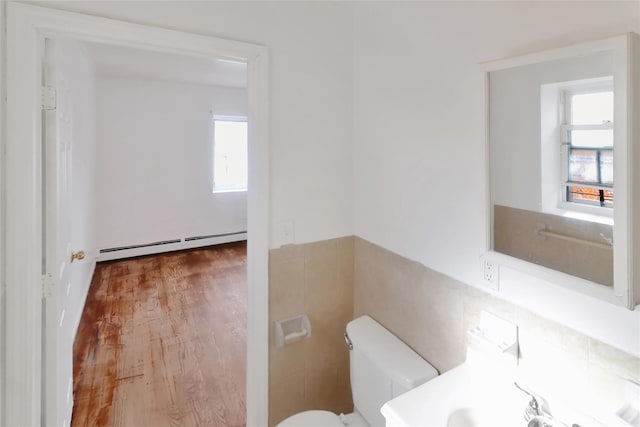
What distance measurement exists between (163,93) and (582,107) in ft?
16.6

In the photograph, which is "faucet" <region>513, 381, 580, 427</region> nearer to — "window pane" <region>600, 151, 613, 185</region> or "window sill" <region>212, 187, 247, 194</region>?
"window pane" <region>600, 151, 613, 185</region>

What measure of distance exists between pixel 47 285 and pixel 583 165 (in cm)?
186

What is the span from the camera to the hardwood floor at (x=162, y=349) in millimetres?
2051

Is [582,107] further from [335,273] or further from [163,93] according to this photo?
[163,93]

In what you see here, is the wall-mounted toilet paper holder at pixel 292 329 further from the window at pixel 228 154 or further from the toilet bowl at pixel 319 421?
the window at pixel 228 154

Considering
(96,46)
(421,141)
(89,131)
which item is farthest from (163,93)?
(421,141)

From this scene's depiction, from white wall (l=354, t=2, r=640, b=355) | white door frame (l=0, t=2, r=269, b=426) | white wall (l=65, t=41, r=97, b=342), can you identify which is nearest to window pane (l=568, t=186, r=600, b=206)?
white wall (l=354, t=2, r=640, b=355)

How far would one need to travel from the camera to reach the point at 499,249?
3.84 feet

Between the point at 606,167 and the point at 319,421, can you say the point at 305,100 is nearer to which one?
the point at 606,167

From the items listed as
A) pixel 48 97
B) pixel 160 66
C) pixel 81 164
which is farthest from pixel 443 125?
pixel 160 66

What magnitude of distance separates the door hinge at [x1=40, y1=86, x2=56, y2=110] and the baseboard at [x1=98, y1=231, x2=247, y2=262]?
3.92 metres

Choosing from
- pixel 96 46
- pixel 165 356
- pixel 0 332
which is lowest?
pixel 165 356

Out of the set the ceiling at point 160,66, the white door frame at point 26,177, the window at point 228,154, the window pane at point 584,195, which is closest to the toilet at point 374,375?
the window pane at point 584,195

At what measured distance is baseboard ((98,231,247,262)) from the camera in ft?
15.4
